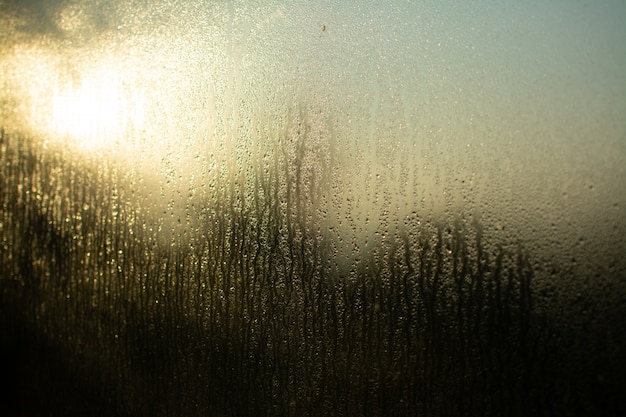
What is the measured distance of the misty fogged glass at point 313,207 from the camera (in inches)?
34.9

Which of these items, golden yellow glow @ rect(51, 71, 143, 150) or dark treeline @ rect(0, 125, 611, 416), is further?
golden yellow glow @ rect(51, 71, 143, 150)

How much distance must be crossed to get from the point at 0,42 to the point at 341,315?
1.20 metres

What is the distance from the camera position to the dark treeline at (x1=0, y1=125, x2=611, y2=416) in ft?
3.06

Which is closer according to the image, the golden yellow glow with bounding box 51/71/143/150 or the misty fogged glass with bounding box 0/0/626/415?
the misty fogged glass with bounding box 0/0/626/415

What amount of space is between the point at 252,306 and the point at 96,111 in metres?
0.63

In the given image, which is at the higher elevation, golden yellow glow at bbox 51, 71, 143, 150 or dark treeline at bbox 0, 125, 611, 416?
golden yellow glow at bbox 51, 71, 143, 150

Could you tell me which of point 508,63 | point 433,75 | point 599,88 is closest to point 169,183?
point 433,75

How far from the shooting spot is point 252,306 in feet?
3.70

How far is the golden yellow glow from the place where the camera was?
4.24ft

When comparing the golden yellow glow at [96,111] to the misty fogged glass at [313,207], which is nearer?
the misty fogged glass at [313,207]

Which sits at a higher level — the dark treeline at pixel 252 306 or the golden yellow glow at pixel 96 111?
the golden yellow glow at pixel 96 111

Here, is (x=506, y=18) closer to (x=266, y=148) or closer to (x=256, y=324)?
(x=266, y=148)

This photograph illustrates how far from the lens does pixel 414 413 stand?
976mm

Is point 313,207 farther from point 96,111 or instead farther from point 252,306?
point 96,111
